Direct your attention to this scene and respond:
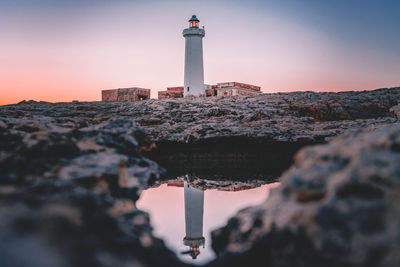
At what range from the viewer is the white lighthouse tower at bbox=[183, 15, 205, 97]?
91.6ft

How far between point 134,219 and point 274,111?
10350mm

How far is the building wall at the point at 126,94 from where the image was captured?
75.3 ft

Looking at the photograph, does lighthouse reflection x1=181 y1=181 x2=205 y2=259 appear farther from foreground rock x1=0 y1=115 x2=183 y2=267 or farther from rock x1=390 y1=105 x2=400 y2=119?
rock x1=390 y1=105 x2=400 y2=119

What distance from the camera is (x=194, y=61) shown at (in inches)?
1108

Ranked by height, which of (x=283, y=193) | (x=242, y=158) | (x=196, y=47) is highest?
(x=196, y=47)

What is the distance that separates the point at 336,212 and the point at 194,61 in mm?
27539

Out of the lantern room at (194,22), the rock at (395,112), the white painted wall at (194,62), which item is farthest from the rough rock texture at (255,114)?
the lantern room at (194,22)

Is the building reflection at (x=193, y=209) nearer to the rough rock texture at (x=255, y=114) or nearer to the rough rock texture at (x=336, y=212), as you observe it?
the rough rock texture at (x=336, y=212)

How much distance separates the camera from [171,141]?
10.0 m

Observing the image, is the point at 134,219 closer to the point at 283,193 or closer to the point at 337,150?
the point at 283,193

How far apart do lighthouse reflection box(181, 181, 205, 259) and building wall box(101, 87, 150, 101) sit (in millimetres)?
17524

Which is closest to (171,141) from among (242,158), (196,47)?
(242,158)

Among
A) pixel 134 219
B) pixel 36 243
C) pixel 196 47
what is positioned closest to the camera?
pixel 36 243

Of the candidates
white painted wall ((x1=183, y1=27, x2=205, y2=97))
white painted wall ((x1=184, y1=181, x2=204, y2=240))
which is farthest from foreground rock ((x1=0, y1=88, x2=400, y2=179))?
white painted wall ((x1=183, y1=27, x2=205, y2=97))
